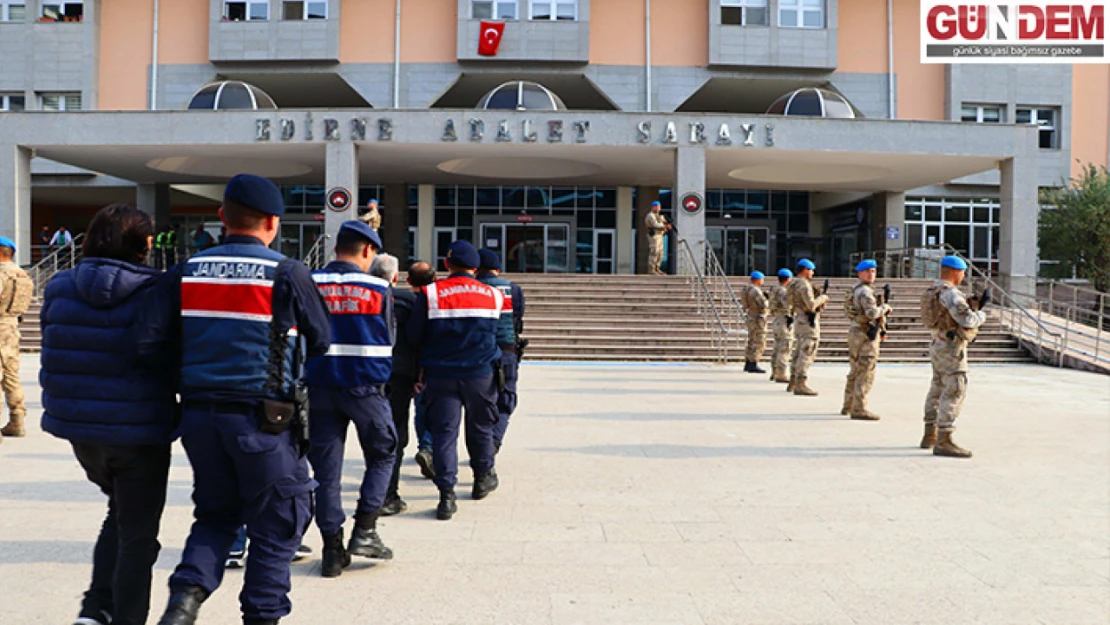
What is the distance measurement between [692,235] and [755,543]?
1893 centimetres

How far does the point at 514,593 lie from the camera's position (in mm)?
4285

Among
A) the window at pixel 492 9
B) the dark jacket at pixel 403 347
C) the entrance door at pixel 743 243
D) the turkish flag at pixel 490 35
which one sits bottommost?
the dark jacket at pixel 403 347

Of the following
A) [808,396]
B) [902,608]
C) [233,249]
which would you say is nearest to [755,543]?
[902,608]

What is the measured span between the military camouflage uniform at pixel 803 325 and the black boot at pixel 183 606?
10.7 meters

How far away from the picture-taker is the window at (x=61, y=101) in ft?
101

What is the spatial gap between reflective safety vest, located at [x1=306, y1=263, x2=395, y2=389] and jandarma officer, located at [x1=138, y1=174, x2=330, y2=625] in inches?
46.6

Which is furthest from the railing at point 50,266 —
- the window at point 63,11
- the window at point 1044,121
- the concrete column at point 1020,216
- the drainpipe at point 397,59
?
the window at point 1044,121

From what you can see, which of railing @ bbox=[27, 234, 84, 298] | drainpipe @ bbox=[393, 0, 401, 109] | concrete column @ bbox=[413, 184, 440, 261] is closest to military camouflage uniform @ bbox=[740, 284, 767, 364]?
railing @ bbox=[27, 234, 84, 298]

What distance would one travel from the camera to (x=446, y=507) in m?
5.75

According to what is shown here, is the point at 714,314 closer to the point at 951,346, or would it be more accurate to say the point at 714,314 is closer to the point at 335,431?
the point at 951,346

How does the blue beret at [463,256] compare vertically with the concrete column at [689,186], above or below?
below

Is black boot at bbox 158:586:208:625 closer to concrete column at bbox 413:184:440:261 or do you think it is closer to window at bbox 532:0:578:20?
window at bbox 532:0:578:20

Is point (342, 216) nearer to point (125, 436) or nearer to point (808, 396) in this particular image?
point (808, 396)

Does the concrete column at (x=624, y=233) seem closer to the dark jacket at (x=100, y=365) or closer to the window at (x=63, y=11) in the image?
the window at (x=63, y=11)
